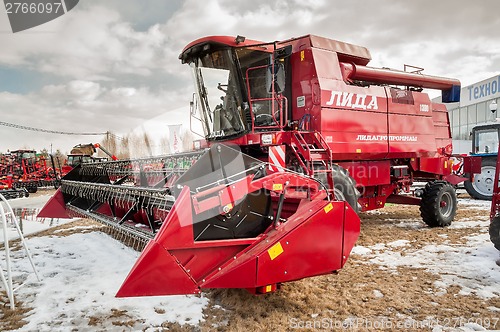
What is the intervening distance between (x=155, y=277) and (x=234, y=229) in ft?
3.12

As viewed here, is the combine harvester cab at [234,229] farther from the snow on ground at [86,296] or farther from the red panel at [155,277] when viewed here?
the snow on ground at [86,296]

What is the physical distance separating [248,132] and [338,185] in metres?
1.44

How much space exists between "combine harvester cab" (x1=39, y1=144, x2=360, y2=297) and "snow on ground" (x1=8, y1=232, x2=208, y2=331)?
1.91ft

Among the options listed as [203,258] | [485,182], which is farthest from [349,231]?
[485,182]

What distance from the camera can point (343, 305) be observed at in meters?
3.24

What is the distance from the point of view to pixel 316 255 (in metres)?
3.10

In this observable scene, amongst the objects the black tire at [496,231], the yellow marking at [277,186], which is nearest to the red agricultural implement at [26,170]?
the yellow marking at [277,186]

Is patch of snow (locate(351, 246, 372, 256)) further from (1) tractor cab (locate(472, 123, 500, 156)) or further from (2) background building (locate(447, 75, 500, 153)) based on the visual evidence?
(2) background building (locate(447, 75, 500, 153))

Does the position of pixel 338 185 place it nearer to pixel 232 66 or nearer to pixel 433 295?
pixel 433 295

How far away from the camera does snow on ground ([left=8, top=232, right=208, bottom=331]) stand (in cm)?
298

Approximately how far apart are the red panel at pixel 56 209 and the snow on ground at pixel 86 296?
1.16 m

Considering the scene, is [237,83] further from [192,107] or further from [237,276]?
[237,276]

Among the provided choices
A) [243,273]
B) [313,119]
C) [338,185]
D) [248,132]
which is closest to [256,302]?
[243,273]

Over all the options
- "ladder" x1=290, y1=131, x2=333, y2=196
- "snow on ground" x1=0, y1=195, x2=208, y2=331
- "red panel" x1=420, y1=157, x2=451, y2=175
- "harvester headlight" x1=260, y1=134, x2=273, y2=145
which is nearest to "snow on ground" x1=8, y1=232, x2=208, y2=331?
"snow on ground" x1=0, y1=195, x2=208, y2=331
